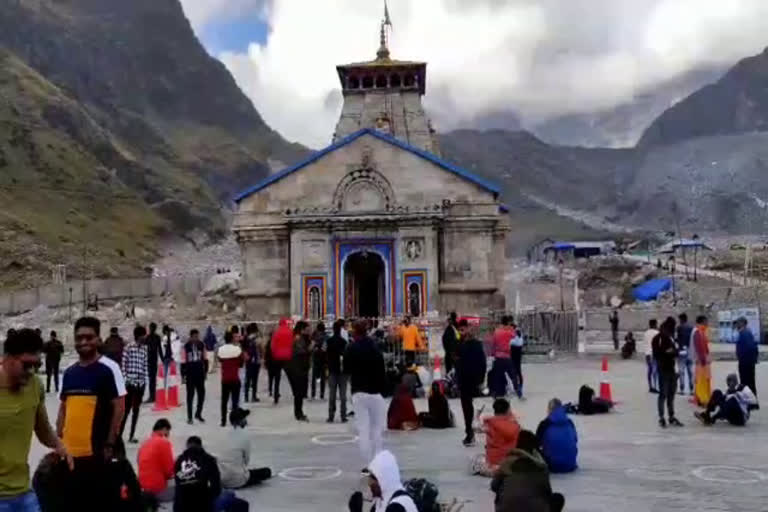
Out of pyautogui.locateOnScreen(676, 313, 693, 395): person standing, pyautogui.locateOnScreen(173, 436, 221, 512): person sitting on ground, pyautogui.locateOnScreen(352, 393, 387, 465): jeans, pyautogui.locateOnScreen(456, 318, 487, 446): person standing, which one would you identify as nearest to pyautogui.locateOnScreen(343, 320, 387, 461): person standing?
pyautogui.locateOnScreen(352, 393, 387, 465): jeans

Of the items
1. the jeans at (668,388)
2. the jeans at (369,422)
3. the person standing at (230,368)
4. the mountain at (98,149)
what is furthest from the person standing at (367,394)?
the mountain at (98,149)

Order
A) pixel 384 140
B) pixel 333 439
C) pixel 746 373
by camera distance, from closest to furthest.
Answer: pixel 333 439
pixel 746 373
pixel 384 140

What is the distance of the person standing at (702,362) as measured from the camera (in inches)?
631

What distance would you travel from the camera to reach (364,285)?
40844 mm

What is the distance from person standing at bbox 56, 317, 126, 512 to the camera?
6859mm

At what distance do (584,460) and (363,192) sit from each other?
26.1 metres

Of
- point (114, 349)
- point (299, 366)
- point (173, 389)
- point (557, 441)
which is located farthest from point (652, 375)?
point (114, 349)

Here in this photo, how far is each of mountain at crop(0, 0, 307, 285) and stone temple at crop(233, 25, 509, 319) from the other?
38760 millimetres

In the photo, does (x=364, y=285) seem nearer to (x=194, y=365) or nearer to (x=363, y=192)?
(x=363, y=192)

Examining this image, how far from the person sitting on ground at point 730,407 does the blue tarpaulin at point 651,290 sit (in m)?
40.1

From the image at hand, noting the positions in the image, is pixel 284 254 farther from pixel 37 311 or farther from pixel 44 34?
pixel 44 34

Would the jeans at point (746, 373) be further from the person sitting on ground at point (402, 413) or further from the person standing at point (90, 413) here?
the person standing at point (90, 413)

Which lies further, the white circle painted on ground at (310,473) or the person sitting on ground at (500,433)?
the white circle painted on ground at (310,473)

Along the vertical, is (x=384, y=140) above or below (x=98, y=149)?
below
